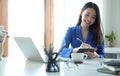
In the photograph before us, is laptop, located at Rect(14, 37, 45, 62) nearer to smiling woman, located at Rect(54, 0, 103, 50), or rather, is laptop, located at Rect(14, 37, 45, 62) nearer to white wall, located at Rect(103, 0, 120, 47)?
smiling woman, located at Rect(54, 0, 103, 50)

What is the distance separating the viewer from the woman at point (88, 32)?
7.62 ft

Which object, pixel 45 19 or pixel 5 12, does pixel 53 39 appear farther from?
pixel 5 12

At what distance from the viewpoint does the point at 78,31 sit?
2.42m

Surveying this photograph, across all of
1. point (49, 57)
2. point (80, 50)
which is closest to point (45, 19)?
point (80, 50)

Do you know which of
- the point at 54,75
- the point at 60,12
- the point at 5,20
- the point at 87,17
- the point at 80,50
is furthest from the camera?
the point at 60,12

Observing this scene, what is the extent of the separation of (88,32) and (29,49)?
0.92 metres

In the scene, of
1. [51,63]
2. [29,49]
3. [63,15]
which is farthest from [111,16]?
[51,63]

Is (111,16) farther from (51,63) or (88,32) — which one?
(51,63)

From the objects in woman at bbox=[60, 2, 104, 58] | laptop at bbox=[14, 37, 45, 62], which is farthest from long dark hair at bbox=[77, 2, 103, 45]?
laptop at bbox=[14, 37, 45, 62]

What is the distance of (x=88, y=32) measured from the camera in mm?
2393

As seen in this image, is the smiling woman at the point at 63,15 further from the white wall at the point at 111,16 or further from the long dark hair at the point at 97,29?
the long dark hair at the point at 97,29

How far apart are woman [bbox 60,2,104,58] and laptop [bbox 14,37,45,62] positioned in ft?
2.02

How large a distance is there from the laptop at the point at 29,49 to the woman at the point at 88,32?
0.62m

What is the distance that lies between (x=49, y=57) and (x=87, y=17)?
1.09 meters
